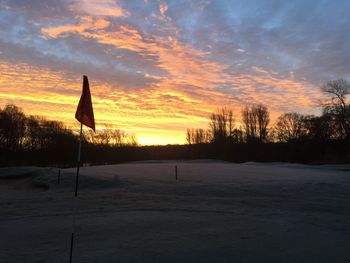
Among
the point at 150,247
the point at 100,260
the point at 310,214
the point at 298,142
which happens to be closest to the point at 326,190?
the point at 310,214

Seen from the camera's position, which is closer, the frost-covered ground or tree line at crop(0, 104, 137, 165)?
the frost-covered ground

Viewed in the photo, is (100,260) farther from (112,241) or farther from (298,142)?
(298,142)

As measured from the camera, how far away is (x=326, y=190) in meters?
14.9

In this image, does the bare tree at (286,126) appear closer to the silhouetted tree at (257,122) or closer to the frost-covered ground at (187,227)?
the silhouetted tree at (257,122)

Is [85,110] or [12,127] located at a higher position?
[12,127]

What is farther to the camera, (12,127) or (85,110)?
(12,127)

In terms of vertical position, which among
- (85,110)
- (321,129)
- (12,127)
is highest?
(12,127)

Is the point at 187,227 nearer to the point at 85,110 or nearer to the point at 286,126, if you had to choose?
the point at 85,110

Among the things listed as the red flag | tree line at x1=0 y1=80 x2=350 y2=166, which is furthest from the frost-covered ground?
tree line at x1=0 y1=80 x2=350 y2=166

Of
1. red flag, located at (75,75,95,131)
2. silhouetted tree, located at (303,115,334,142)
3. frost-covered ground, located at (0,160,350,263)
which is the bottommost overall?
frost-covered ground, located at (0,160,350,263)

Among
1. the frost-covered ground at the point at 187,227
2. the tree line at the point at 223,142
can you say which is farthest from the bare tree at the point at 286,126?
the frost-covered ground at the point at 187,227

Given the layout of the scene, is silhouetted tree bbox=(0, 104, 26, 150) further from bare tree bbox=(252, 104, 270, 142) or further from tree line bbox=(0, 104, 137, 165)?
bare tree bbox=(252, 104, 270, 142)

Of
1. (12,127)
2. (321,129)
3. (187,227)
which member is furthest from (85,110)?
(12,127)

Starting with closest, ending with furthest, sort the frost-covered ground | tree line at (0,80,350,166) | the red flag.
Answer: the frost-covered ground → the red flag → tree line at (0,80,350,166)
